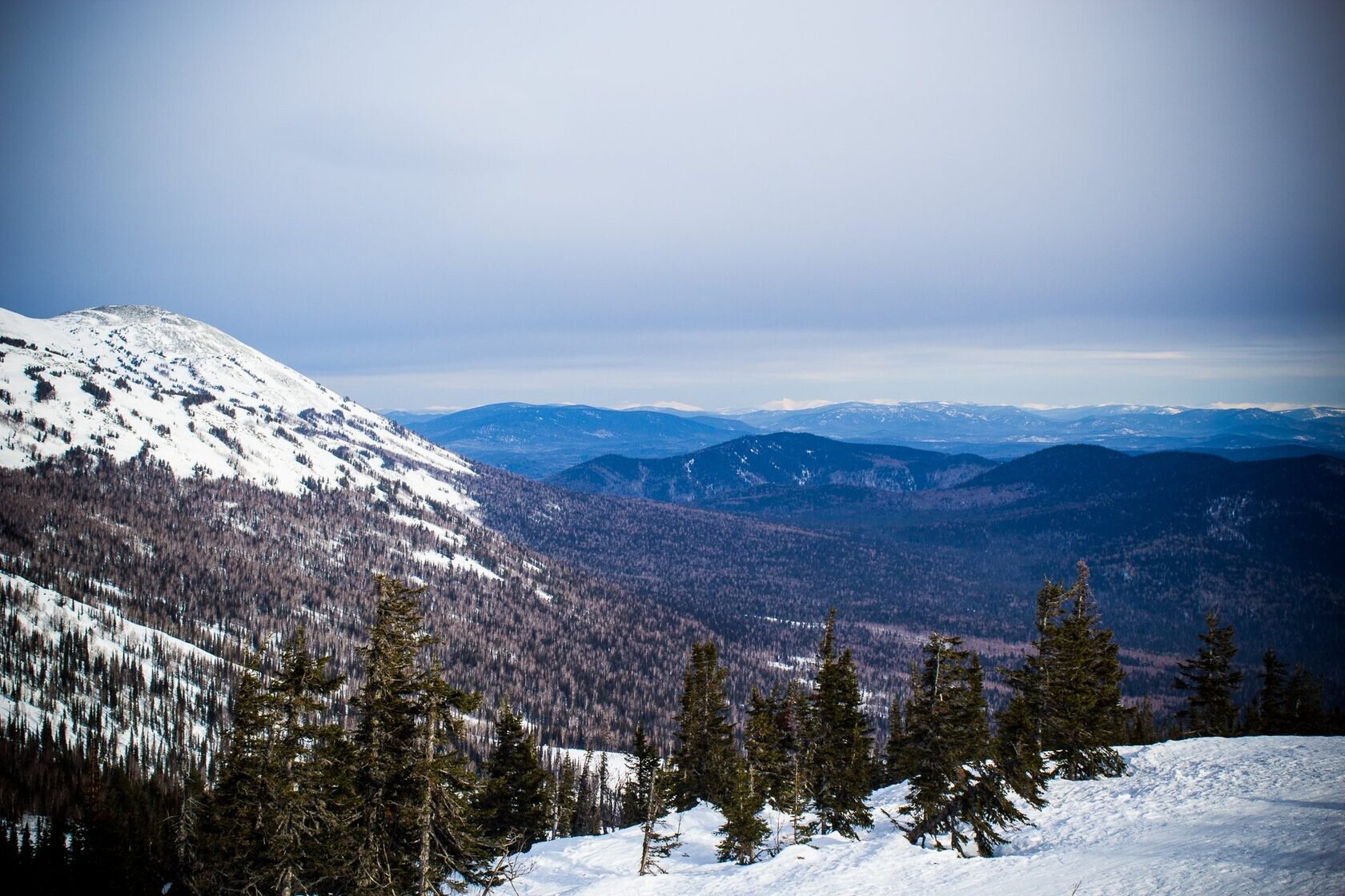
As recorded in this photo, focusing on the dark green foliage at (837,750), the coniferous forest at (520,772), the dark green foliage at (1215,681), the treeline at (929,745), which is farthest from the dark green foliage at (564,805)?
the dark green foliage at (1215,681)

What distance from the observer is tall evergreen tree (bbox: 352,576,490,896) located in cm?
1794

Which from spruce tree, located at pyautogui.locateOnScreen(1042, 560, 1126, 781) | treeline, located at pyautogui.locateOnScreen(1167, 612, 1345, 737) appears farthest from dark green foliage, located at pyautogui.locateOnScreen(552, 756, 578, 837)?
→ treeline, located at pyautogui.locateOnScreen(1167, 612, 1345, 737)

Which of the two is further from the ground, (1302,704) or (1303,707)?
(1302,704)

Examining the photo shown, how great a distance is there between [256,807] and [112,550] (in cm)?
21572

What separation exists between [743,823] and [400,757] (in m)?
20.4

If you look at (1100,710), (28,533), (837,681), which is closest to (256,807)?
(837,681)

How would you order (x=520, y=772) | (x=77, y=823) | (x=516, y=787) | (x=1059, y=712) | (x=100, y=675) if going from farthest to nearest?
1. (x=100, y=675)
2. (x=77, y=823)
3. (x=516, y=787)
4. (x=520, y=772)
5. (x=1059, y=712)

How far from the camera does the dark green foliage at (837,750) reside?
3541cm

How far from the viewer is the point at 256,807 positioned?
1933cm

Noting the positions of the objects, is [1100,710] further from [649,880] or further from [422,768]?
[422,768]

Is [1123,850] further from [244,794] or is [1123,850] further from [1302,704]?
[1302,704]

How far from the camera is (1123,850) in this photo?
2306cm

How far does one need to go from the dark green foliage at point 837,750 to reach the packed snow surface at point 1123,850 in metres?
1.63

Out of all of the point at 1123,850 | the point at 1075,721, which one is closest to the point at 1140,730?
the point at 1075,721
